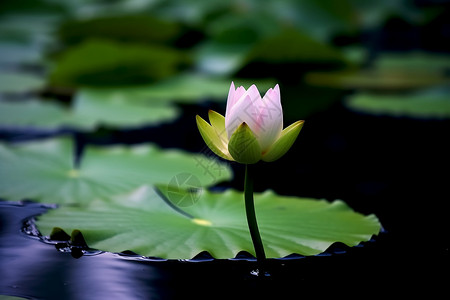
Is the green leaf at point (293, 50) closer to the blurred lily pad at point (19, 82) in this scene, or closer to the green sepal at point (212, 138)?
the blurred lily pad at point (19, 82)

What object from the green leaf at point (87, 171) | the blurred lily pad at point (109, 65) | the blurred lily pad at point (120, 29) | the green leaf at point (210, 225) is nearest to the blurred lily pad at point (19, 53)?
the blurred lily pad at point (120, 29)

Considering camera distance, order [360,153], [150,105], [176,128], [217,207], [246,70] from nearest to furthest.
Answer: [217,207] → [360,153] → [176,128] → [150,105] → [246,70]

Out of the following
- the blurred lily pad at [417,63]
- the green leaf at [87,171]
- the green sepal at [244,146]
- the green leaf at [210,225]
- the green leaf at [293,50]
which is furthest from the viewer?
the blurred lily pad at [417,63]

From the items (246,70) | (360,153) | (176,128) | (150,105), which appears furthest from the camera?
(246,70)

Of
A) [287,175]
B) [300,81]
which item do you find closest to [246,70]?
[300,81]

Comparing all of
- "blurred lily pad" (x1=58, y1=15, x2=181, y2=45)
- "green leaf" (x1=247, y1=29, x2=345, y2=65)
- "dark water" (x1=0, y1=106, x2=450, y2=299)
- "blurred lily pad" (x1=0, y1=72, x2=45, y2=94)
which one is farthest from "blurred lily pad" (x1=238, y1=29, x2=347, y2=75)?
"dark water" (x1=0, y1=106, x2=450, y2=299)

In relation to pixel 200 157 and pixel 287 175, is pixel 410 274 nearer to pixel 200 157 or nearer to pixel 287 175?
pixel 287 175

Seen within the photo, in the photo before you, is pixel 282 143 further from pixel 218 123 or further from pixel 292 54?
pixel 292 54
